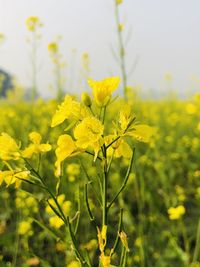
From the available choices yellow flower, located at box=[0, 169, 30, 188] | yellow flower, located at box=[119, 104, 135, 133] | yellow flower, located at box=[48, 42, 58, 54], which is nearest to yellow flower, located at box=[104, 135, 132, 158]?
yellow flower, located at box=[119, 104, 135, 133]

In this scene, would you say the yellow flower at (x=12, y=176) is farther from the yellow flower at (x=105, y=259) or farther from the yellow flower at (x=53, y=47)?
the yellow flower at (x=53, y=47)

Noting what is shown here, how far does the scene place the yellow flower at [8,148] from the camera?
0.93 m

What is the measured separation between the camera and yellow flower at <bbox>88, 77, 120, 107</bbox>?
0.84 metres

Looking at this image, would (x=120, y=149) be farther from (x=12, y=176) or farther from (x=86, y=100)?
(x=12, y=176)

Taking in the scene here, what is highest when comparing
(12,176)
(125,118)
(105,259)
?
(125,118)

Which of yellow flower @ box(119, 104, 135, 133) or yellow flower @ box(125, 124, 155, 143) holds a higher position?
yellow flower @ box(119, 104, 135, 133)

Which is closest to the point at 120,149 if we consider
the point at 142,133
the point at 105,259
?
the point at 142,133

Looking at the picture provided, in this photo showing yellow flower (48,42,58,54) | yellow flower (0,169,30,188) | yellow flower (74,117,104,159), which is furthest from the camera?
yellow flower (48,42,58,54)

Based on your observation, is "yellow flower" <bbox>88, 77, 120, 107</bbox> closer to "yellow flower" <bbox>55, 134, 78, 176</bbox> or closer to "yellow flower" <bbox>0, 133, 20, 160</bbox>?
"yellow flower" <bbox>55, 134, 78, 176</bbox>

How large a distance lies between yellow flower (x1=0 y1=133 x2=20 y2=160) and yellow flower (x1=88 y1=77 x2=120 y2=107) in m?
0.22

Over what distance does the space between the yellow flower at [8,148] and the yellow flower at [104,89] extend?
0.72ft

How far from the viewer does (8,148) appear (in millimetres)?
925

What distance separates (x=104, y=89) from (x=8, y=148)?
25cm

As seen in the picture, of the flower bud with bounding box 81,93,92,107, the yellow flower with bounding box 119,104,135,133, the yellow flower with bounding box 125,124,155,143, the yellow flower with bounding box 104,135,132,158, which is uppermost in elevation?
the flower bud with bounding box 81,93,92,107
